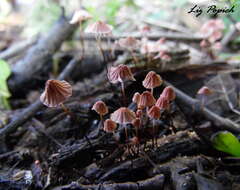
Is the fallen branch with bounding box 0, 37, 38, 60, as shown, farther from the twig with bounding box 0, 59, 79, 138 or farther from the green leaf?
the green leaf

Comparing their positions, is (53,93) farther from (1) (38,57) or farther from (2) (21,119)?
(1) (38,57)

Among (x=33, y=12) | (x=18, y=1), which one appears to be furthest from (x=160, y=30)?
(x=18, y=1)

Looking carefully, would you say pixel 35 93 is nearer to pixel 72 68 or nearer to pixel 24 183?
pixel 72 68

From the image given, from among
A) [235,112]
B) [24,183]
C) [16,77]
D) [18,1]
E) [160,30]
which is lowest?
[24,183]

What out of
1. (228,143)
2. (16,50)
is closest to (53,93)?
(228,143)

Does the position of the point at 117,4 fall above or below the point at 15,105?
above

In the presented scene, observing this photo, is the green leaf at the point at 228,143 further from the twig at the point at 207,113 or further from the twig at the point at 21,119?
the twig at the point at 21,119
